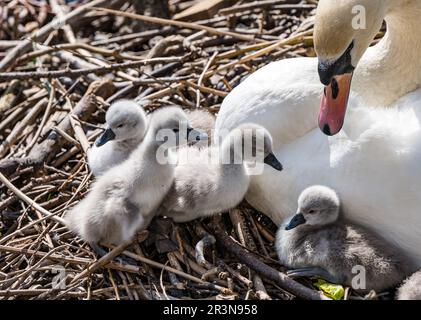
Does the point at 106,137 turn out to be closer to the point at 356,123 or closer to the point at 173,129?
the point at 173,129

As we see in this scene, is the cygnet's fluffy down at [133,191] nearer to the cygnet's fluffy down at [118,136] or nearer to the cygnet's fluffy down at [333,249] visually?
the cygnet's fluffy down at [118,136]

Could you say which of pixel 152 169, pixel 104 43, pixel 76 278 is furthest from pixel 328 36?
pixel 104 43

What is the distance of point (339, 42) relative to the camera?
3484 millimetres

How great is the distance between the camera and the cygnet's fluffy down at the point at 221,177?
153 inches

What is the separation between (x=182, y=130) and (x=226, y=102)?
0.96 feet

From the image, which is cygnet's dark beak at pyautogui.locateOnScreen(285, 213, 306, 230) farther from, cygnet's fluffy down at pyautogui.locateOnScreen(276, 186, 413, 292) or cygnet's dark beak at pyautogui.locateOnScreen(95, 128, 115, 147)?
cygnet's dark beak at pyautogui.locateOnScreen(95, 128, 115, 147)

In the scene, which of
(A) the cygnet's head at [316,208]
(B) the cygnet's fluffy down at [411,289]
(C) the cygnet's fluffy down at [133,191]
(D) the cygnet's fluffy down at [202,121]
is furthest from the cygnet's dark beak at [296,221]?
(D) the cygnet's fluffy down at [202,121]

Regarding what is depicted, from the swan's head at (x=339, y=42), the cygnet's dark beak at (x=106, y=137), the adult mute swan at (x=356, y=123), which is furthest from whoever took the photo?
the cygnet's dark beak at (x=106, y=137)

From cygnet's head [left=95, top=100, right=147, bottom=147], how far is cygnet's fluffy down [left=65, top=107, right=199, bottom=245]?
166 millimetres

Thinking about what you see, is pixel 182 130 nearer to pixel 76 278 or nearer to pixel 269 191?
pixel 269 191

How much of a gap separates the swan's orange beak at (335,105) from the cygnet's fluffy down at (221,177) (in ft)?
1.02

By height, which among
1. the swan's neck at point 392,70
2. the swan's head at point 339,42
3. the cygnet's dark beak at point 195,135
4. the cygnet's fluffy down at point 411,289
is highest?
the swan's head at point 339,42

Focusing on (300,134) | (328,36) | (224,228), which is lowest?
(224,228)

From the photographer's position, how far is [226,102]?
4188 millimetres
